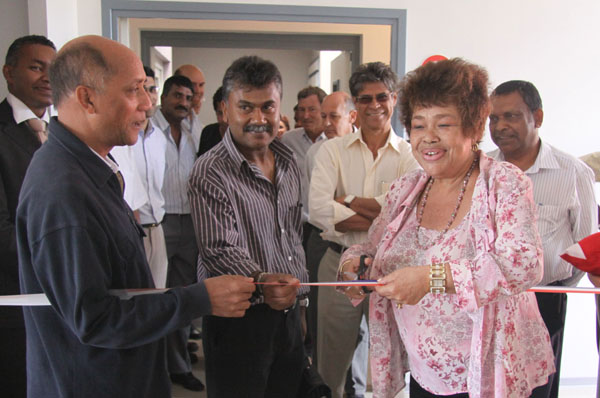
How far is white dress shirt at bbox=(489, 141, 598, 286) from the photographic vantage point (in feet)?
9.32

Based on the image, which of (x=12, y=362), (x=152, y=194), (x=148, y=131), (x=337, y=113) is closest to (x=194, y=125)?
(x=148, y=131)

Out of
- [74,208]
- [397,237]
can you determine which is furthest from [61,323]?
[397,237]

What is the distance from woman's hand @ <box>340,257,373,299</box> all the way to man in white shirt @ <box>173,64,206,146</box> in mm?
2695

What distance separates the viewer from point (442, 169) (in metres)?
2.03

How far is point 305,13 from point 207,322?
2966 millimetres

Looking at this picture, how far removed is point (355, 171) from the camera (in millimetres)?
3158

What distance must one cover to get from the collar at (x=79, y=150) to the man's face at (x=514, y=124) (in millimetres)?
2255

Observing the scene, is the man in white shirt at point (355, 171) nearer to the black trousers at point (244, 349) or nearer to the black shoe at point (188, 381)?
the black trousers at point (244, 349)

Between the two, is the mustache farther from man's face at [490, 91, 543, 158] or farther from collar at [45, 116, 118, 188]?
man's face at [490, 91, 543, 158]

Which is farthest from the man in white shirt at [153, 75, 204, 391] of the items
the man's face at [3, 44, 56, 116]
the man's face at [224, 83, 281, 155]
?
the man's face at [224, 83, 281, 155]

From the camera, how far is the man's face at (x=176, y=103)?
4.31 m

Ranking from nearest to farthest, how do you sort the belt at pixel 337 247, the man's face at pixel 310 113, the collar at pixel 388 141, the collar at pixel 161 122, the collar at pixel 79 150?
the collar at pixel 79 150 → the collar at pixel 388 141 → the belt at pixel 337 247 → the collar at pixel 161 122 → the man's face at pixel 310 113

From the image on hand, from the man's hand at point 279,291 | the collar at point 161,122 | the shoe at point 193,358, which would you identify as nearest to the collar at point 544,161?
the man's hand at point 279,291

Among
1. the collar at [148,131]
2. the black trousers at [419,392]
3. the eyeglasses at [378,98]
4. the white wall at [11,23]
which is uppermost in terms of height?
the white wall at [11,23]
